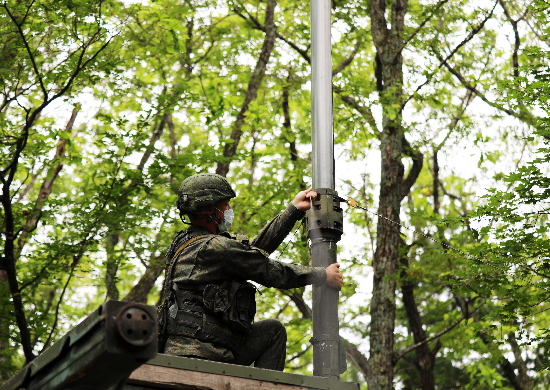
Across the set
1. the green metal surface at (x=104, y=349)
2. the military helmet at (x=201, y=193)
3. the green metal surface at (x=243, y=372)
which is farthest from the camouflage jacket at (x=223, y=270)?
the green metal surface at (x=104, y=349)

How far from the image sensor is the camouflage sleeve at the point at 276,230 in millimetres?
6660

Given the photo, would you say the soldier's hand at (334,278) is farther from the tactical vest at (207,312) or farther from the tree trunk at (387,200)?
the tree trunk at (387,200)

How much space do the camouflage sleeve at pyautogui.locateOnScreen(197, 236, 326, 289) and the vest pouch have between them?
0.34ft

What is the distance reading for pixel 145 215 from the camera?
41.7ft

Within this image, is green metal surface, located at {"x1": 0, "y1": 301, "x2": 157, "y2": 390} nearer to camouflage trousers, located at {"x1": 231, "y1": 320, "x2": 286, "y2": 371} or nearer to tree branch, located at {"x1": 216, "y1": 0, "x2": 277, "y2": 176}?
camouflage trousers, located at {"x1": 231, "y1": 320, "x2": 286, "y2": 371}

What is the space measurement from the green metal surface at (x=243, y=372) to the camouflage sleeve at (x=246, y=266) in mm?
835

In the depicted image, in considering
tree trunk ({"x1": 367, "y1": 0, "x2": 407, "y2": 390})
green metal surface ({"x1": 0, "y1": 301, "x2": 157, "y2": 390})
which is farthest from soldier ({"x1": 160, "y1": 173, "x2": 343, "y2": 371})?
tree trunk ({"x1": 367, "y1": 0, "x2": 407, "y2": 390})

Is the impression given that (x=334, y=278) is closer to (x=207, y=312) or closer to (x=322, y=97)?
(x=207, y=312)

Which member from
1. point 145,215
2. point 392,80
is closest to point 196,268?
point 145,215

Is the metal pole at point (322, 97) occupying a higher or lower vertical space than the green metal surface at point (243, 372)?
higher

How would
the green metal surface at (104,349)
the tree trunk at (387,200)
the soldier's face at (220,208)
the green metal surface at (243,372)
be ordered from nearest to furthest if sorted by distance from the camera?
the green metal surface at (104,349), the green metal surface at (243,372), the soldier's face at (220,208), the tree trunk at (387,200)

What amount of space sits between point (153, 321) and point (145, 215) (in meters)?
9.33

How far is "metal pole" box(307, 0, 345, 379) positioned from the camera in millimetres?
5934

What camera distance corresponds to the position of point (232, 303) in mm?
6004
